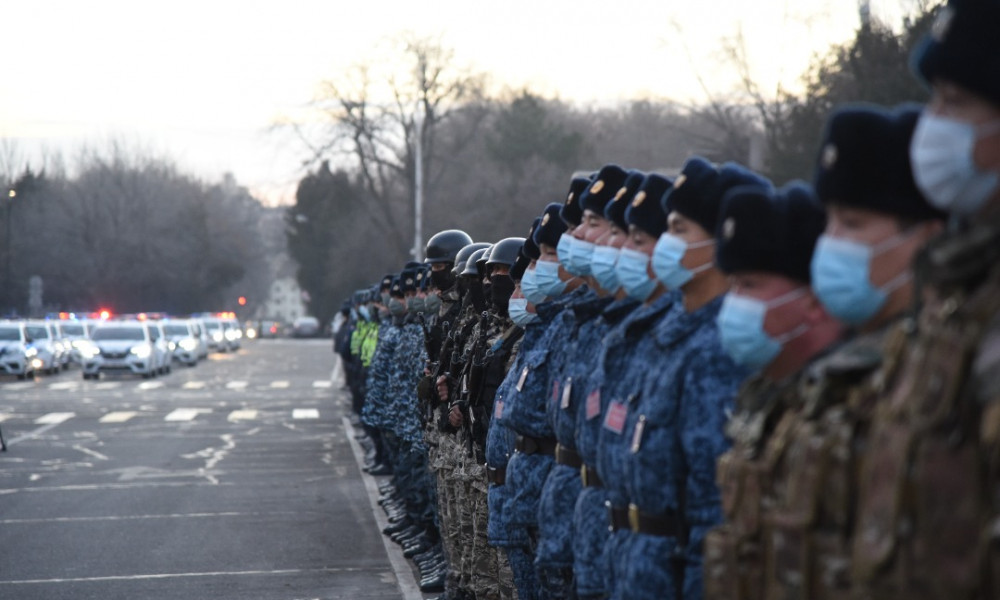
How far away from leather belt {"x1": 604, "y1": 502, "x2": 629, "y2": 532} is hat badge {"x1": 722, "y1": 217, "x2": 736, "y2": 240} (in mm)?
1380

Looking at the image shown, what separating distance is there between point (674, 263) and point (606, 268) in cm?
102

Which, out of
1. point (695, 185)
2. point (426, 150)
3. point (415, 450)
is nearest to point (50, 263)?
point (426, 150)

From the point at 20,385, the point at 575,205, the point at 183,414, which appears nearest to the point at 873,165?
the point at 575,205

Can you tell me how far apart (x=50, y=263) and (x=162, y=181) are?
16.2 m

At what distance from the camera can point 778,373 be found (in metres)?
4.46

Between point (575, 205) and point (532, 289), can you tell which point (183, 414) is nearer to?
point (532, 289)

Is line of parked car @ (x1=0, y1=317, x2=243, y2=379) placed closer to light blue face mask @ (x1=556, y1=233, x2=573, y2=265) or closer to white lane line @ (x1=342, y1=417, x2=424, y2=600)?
white lane line @ (x1=342, y1=417, x2=424, y2=600)

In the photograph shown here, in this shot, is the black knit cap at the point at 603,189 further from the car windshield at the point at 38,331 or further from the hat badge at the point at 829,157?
the car windshield at the point at 38,331

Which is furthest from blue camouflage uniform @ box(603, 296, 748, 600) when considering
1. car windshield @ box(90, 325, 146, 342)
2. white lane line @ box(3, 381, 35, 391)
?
car windshield @ box(90, 325, 146, 342)

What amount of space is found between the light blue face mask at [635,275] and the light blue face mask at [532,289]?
1.99 metres

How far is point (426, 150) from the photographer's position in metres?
67.3

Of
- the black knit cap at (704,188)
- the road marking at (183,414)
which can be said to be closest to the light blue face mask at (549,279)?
the black knit cap at (704,188)

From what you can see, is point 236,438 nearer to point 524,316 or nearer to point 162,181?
point 524,316

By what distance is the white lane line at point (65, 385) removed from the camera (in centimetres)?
4028
